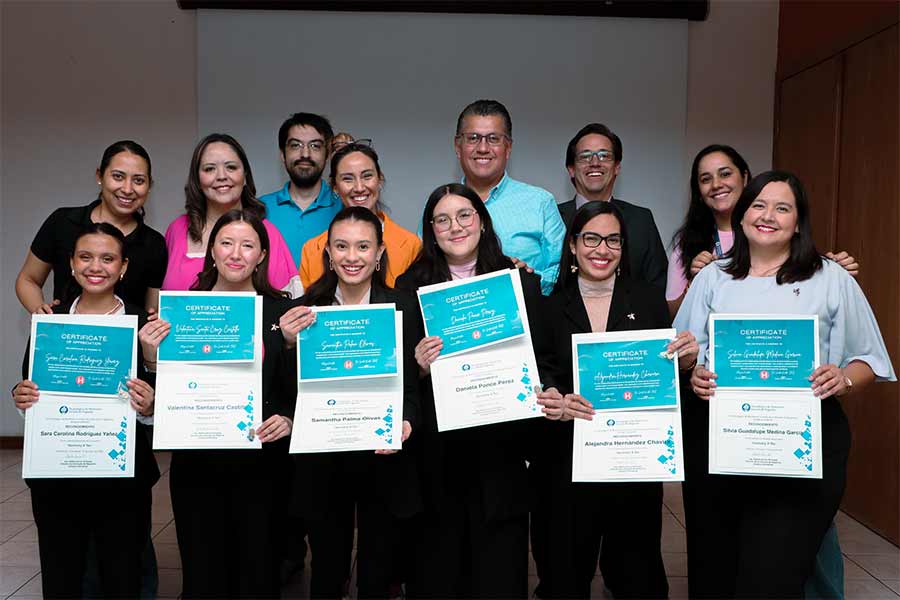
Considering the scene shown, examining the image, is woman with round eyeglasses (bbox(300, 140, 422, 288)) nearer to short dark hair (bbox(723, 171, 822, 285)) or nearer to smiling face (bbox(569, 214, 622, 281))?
smiling face (bbox(569, 214, 622, 281))

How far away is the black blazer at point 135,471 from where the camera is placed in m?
2.72

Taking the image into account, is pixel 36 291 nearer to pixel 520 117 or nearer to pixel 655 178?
pixel 520 117

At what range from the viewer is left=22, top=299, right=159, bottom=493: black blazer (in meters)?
2.72

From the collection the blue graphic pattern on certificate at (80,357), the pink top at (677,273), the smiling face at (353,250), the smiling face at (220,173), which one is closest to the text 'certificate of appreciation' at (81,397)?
the blue graphic pattern on certificate at (80,357)

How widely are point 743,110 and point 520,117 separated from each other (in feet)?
5.09

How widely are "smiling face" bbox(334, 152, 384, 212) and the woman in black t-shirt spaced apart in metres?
0.81

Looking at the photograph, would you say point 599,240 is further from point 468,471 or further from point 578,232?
point 468,471

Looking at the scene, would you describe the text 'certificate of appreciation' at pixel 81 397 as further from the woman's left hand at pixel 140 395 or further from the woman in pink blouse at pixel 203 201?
the woman in pink blouse at pixel 203 201

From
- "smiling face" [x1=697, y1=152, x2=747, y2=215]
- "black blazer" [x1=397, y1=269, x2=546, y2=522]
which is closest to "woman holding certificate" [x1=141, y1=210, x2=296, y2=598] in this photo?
"black blazer" [x1=397, y1=269, x2=546, y2=522]

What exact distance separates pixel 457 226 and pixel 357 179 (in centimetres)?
73

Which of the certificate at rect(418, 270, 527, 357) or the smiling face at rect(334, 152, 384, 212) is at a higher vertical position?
the smiling face at rect(334, 152, 384, 212)

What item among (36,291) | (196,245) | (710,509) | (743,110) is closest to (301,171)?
(196,245)

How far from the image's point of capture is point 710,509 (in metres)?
2.69

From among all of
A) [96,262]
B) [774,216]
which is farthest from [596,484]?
[96,262]
